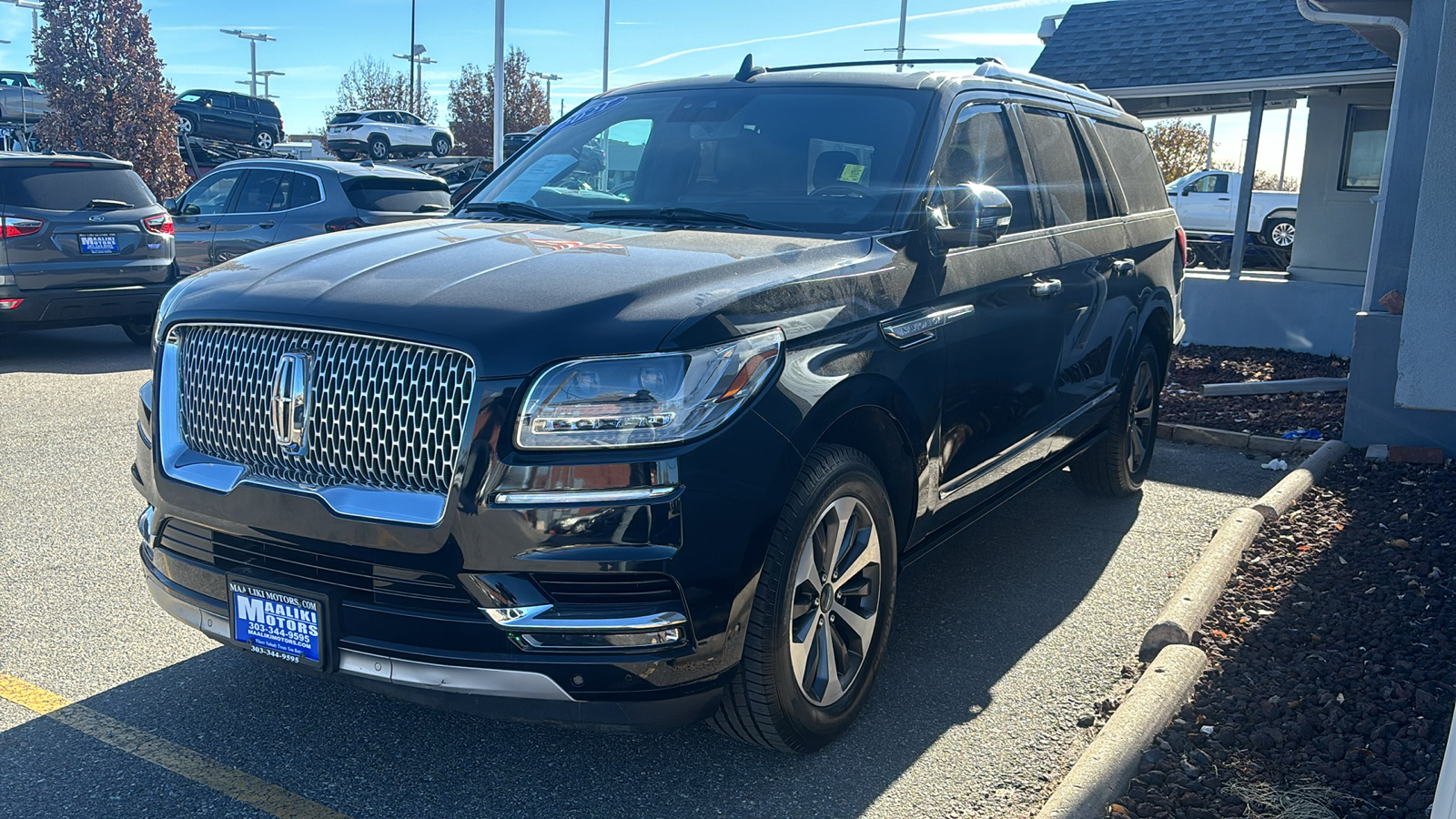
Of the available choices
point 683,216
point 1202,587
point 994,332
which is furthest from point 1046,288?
point 683,216

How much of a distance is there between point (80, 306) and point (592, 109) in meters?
7.62

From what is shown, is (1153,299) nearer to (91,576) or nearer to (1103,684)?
(1103,684)

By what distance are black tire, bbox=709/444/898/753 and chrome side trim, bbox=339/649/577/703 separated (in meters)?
0.53

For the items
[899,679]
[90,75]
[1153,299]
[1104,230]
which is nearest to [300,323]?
[899,679]

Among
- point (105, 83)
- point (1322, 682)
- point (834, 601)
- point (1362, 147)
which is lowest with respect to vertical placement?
point (1322, 682)

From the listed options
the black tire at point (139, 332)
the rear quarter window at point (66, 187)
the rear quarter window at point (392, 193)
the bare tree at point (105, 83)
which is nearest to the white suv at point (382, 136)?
the bare tree at point (105, 83)

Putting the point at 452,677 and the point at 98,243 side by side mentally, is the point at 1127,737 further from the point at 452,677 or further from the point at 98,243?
the point at 98,243

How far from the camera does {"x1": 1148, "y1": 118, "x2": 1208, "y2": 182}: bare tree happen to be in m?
47.6

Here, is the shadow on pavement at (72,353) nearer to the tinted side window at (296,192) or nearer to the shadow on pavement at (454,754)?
the tinted side window at (296,192)

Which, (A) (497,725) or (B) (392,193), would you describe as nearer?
(A) (497,725)

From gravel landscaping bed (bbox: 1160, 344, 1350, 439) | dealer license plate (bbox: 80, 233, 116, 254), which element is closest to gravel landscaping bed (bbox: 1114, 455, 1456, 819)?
gravel landscaping bed (bbox: 1160, 344, 1350, 439)

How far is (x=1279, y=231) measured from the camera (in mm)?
29234

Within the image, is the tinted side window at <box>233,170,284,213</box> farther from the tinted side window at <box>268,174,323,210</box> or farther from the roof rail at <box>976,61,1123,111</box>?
the roof rail at <box>976,61,1123,111</box>

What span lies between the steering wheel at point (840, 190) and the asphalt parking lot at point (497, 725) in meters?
1.67
